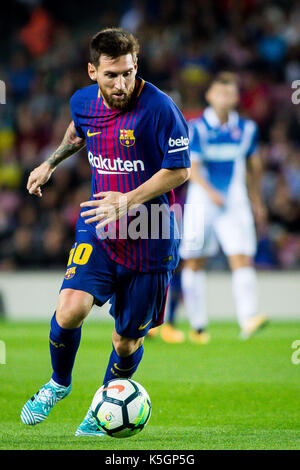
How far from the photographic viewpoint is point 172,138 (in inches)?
181

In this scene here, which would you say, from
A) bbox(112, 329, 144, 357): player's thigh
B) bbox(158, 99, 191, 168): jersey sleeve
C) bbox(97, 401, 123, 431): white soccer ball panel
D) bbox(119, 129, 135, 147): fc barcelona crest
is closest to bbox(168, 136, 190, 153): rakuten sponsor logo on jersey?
bbox(158, 99, 191, 168): jersey sleeve

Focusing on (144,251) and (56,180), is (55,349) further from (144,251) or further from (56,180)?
(56,180)

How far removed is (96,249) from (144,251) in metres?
0.27

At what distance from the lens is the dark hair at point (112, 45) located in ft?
14.9

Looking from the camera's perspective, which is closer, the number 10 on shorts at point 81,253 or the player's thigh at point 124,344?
the number 10 on shorts at point 81,253

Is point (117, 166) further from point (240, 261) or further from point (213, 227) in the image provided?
point (213, 227)

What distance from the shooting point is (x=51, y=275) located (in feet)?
39.5

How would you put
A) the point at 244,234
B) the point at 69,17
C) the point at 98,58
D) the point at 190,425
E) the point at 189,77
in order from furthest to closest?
1. the point at 69,17
2. the point at 189,77
3. the point at 244,234
4. the point at 190,425
5. the point at 98,58

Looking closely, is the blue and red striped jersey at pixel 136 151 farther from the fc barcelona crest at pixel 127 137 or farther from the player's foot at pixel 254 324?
the player's foot at pixel 254 324

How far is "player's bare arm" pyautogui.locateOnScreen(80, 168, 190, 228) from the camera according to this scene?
4469 mm

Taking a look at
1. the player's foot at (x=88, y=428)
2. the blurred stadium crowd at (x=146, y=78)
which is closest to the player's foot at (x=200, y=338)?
the blurred stadium crowd at (x=146, y=78)

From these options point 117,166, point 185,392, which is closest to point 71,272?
point 117,166

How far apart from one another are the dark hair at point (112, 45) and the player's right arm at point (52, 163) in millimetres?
622

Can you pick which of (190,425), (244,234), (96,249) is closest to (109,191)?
(96,249)
